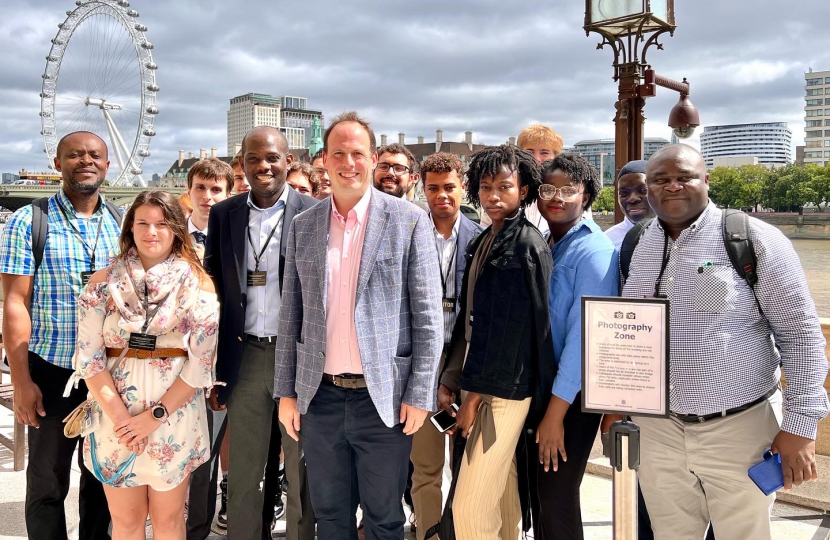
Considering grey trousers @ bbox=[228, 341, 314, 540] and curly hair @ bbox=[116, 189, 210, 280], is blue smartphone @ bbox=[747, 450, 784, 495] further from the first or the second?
curly hair @ bbox=[116, 189, 210, 280]

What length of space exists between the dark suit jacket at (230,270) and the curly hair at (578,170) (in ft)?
4.33

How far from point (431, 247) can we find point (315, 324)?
569 mm

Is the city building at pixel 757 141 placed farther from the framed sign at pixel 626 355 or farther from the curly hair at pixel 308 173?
the framed sign at pixel 626 355

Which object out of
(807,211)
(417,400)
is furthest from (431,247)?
(807,211)

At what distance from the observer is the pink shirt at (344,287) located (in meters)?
2.45

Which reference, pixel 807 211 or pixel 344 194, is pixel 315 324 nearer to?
pixel 344 194

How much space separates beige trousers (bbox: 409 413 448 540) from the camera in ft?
10.3

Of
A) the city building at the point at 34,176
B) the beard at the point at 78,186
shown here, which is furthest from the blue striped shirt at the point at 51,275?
the city building at the point at 34,176

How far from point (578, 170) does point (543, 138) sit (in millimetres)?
1376

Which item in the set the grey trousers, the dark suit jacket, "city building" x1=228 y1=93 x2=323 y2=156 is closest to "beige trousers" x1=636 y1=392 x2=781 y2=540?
the grey trousers

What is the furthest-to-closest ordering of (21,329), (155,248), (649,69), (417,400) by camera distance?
1. (649,69)
2. (21,329)
3. (155,248)
4. (417,400)

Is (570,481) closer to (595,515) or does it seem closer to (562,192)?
(562,192)

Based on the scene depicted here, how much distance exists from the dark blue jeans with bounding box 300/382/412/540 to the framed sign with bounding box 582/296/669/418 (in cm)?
91

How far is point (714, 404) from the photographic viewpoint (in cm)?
215
